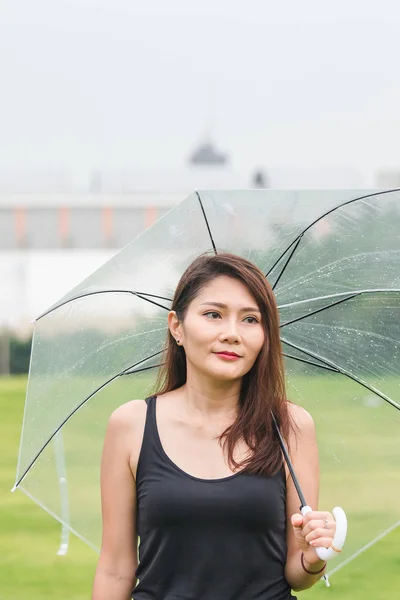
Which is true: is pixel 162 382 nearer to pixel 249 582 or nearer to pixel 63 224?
pixel 249 582

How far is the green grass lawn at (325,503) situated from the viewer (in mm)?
3588

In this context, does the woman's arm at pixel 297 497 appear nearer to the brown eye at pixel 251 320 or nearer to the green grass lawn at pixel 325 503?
the brown eye at pixel 251 320

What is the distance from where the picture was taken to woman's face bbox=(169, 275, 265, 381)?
2809mm

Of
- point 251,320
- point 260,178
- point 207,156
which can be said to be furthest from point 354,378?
point 207,156

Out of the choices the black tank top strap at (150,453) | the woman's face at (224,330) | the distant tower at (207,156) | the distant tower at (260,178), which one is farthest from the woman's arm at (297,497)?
the distant tower at (207,156)

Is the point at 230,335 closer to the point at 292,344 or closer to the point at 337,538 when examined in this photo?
the point at 337,538

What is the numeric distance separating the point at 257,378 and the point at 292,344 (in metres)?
0.65

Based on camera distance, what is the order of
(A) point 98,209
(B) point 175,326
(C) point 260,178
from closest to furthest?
(B) point 175,326 → (C) point 260,178 → (A) point 98,209

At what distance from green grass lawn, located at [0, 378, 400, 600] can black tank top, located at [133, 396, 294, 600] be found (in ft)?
2.73

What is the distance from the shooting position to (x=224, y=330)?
9.20 feet

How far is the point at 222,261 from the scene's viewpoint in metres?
2.87

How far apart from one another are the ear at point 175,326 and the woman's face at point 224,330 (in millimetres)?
95

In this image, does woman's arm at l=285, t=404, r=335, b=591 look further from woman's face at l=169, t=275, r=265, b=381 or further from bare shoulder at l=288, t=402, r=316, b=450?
woman's face at l=169, t=275, r=265, b=381

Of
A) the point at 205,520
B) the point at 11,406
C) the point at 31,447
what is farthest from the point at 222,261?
the point at 11,406
